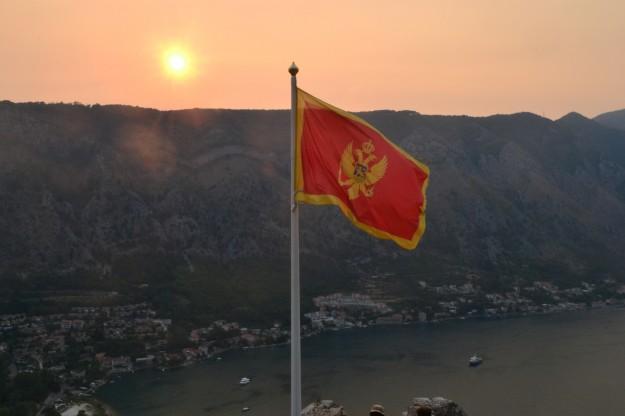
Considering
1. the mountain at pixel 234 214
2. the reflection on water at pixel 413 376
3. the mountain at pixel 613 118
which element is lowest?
the reflection on water at pixel 413 376

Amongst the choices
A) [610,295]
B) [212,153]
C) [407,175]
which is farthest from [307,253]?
[407,175]

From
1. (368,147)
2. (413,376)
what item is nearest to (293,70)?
(368,147)

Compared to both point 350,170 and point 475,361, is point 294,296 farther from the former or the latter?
point 475,361

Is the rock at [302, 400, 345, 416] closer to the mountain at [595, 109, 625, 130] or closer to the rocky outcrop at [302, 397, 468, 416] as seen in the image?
the rocky outcrop at [302, 397, 468, 416]

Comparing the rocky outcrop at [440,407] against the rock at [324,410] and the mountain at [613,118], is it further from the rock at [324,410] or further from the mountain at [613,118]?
the mountain at [613,118]

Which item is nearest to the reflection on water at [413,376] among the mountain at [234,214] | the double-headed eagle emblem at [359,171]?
the mountain at [234,214]

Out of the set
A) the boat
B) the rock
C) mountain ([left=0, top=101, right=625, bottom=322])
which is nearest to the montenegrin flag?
the rock
